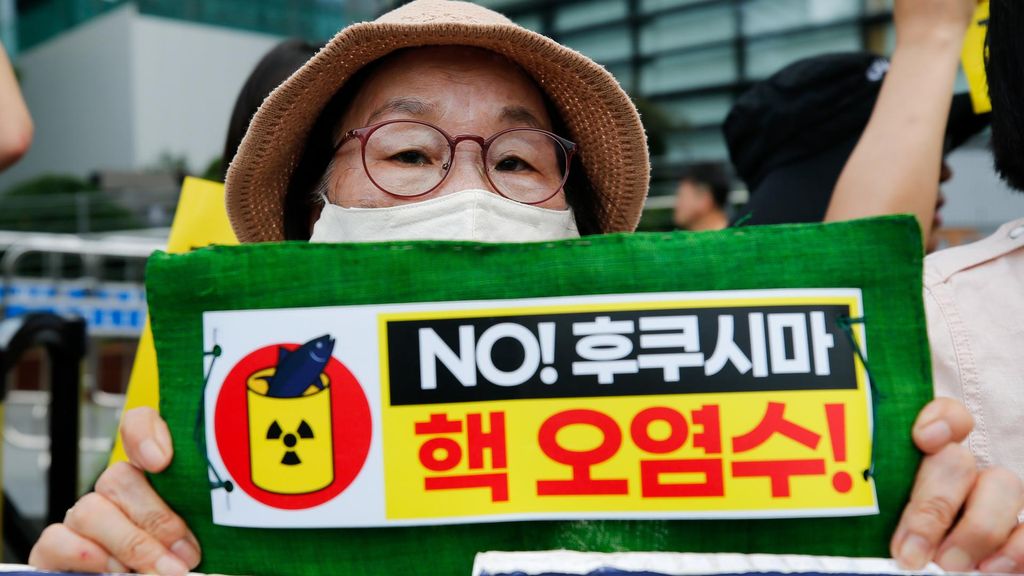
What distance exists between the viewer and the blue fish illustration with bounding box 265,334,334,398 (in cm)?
100

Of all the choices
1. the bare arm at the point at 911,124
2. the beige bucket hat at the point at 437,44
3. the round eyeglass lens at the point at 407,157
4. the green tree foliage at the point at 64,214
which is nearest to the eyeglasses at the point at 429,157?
the round eyeglass lens at the point at 407,157

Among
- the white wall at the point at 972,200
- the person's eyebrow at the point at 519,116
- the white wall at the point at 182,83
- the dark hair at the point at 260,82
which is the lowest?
the person's eyebrow at the point at 519,116

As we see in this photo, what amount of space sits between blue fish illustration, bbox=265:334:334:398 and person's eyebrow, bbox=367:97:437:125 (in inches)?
25.4

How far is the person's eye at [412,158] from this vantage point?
59.3 inches

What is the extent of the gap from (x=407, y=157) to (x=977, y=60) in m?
1.21

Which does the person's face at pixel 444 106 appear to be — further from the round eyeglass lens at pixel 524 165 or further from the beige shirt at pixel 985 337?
the beige shirt at pixel 985 337

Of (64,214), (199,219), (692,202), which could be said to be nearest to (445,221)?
(199,219)

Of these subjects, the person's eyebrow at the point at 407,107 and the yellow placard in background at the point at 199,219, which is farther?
the yellow placard in background at the point at 199,219

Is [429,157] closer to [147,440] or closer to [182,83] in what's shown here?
[147,440]

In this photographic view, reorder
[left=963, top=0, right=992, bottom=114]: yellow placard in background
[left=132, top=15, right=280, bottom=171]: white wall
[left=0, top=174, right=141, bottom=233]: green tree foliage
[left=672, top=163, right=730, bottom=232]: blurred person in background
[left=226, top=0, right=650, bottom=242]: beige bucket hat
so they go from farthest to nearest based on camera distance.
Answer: [left=132, top=15, right=280, bottom=171]: white wall, [left=0, top=174, right=141, bottom=233]: green tree foliage, [left=672, top=163, right=730, bottom=232]: blurred person in background, [left=963, top=0, right=992, bottom=114]: yellow placard in background, [left=226, top=0, right=650, bottom=242]: beige bucket hat

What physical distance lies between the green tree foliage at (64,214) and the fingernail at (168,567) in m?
14.1

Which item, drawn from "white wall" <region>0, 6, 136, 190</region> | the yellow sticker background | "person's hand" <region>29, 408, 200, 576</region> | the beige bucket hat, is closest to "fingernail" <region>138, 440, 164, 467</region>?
"person's hand" <region>29, 408, 200, 576</region>

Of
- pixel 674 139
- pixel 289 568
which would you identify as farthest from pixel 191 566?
pixel 674 139

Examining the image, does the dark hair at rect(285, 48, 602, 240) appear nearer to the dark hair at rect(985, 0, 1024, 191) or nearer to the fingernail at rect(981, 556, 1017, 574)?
the dark hair at rect(985, 0, 1024, 191)
